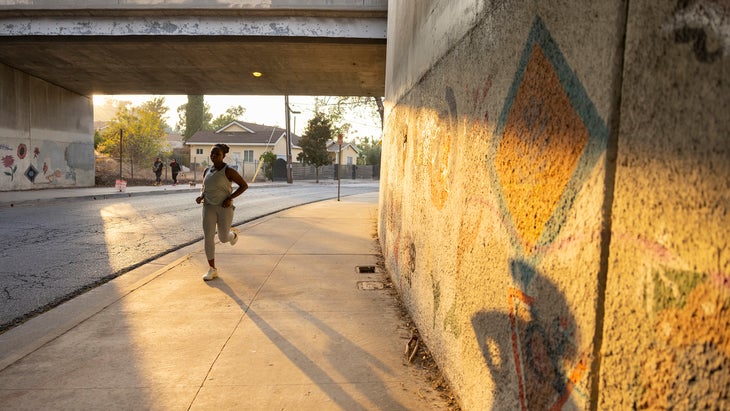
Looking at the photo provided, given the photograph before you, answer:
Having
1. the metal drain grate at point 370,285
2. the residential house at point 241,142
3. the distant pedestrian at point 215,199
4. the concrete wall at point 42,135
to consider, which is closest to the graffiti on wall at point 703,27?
the metal drain grate at point 370,285

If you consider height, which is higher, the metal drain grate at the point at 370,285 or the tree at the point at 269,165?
the tree at the point at 269,165

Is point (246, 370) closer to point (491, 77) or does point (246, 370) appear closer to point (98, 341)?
point (98, 341)

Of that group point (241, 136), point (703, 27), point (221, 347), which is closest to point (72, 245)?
point (221, 347)

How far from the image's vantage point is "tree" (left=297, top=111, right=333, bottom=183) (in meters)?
48.2

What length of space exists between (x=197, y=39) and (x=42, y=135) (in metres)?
11.4

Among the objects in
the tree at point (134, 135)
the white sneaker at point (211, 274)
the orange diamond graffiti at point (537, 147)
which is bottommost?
the white sneaker at point (211, 274)

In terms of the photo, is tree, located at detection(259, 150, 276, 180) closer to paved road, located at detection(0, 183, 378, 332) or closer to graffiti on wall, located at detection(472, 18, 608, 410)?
paved road, located at detection(0, 183, 378, 332)

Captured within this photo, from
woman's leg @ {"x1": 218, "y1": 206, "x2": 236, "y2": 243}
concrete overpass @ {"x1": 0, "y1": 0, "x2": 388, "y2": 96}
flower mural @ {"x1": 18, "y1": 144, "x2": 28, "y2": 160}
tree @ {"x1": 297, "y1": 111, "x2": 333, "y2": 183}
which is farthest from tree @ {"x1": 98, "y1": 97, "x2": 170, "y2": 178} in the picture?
woman's leg @ {"x1": 218, "y1": 206, "x2": 236, "y2": 243}

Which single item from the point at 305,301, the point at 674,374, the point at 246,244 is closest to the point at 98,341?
the point at 305,301

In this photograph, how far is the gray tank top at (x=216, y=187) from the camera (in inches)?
235

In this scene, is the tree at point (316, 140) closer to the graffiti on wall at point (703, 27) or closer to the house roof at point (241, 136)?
the house roof at point (241, 136)

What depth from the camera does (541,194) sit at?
187cm

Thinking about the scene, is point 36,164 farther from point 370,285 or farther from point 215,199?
point 370,285

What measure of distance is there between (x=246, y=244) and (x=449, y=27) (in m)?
6.14
